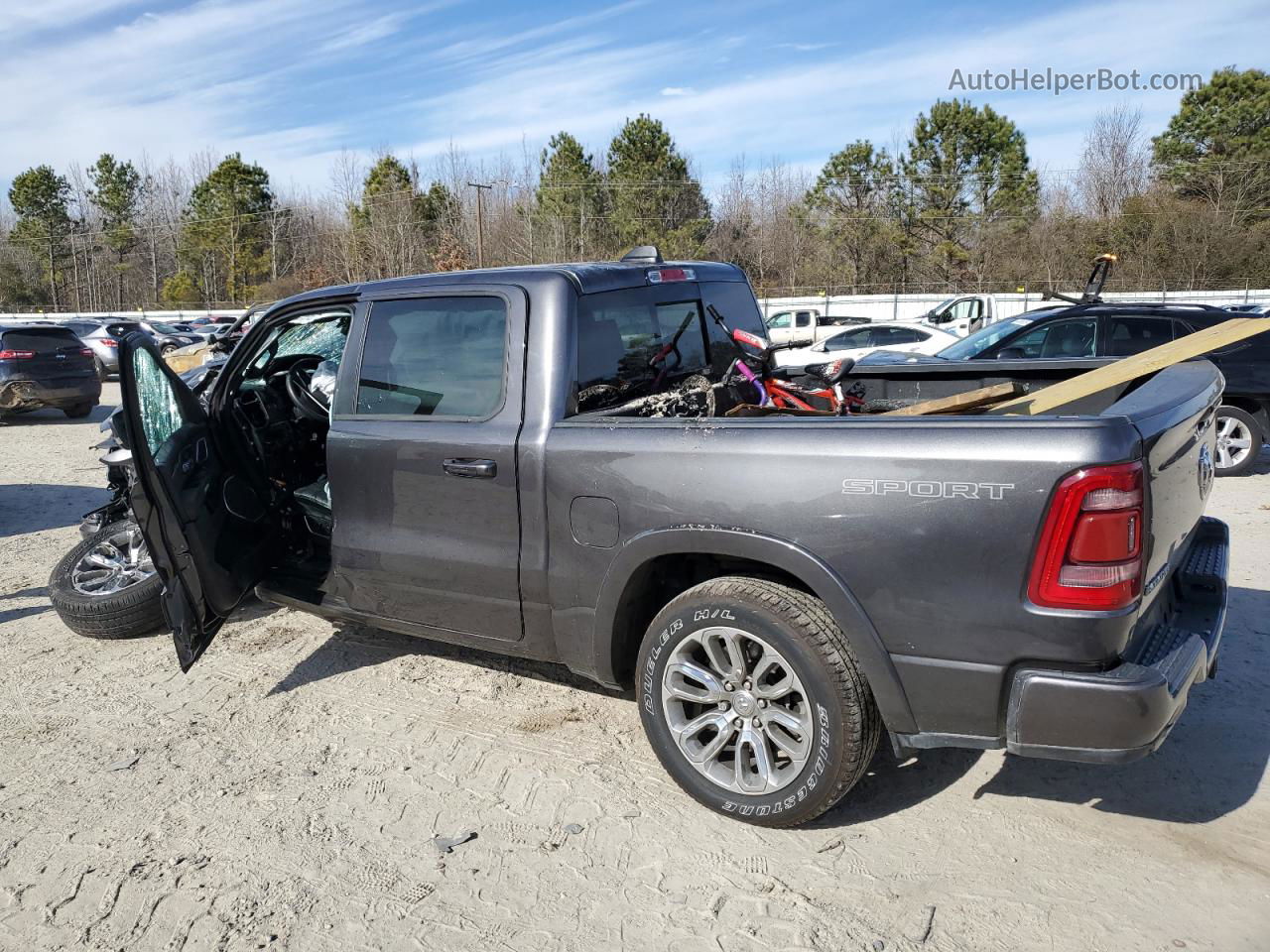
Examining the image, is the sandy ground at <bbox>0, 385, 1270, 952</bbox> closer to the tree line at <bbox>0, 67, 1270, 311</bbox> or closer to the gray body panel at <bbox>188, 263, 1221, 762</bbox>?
the gray body panel at <bbox>188, 263, 1221, 762</bbox>

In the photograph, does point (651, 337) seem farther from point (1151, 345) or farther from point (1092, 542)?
point (1151, 345)

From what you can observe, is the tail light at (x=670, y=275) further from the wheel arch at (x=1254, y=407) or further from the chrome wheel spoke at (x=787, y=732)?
the wheel arch at (x=1254, y=407)

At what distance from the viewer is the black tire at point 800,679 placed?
2875 millimetres

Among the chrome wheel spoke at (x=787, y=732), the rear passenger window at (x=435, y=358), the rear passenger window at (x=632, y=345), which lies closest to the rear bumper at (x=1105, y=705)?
the chrome wheel spoke at (x=787, y=732)

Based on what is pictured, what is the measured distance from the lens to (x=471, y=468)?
142 inches

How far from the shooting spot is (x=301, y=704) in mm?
4270

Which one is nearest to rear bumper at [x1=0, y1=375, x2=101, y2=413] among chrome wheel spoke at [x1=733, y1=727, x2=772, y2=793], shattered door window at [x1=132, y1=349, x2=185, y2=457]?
shattered door window at [x1=132, y1=349, x2=185, y2=457]

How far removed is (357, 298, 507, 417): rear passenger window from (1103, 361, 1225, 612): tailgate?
2194 mm

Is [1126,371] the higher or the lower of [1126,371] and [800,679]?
the higher

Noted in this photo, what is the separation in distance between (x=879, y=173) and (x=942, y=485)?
47.4 meters

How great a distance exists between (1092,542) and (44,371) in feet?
52.2

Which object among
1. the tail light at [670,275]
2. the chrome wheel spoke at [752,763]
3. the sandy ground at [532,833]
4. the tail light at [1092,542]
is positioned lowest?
the sandy ground at [532,833]

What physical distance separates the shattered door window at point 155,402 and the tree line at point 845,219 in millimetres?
32260

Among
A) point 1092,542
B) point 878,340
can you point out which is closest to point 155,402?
point 1092,542
